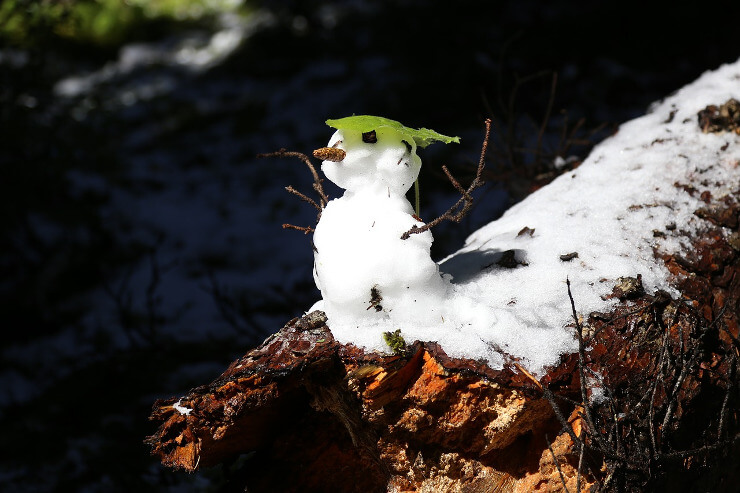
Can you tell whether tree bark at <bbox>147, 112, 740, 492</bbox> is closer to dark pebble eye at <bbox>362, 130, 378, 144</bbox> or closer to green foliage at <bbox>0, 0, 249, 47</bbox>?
dark pebble eye at <bbox>362, 130, 378, 144</bbox>

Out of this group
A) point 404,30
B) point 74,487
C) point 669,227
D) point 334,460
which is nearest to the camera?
point 334,460

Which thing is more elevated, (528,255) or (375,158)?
(375,158)

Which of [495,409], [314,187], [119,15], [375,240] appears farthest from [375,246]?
[119,15]

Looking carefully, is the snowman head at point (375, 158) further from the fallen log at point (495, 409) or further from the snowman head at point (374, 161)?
the fallen log at point (495, 409)

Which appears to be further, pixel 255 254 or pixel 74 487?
pixel 255 254

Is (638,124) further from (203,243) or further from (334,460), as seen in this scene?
(203,243)

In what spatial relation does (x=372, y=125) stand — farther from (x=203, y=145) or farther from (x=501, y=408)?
(x=203, y=145)

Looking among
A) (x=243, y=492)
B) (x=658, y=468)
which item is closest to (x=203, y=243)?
(x=243, y=492)
